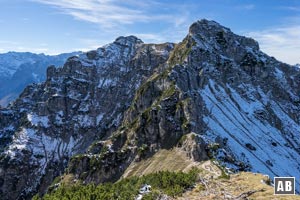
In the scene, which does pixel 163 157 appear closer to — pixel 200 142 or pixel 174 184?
pixel 200 142

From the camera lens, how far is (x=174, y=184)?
92688mm

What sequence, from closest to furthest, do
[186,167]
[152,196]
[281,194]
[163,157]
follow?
[281,194], [152,196], [186,167], [163,157]

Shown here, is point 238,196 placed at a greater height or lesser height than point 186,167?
greater

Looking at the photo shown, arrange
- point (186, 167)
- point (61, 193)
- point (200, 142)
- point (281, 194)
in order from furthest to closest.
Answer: point (200, 142) < point (186, 167) < point (61, 193) < point (281, 194)

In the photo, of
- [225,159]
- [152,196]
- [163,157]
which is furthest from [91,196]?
[163,157]

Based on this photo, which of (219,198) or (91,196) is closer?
(219,198)

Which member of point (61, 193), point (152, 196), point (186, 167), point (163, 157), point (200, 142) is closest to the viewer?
point (152, 196)

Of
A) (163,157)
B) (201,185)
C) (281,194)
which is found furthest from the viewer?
(163,157)

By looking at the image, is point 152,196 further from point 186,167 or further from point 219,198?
point 186,167

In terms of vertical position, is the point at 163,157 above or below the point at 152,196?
below

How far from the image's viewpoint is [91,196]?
8719 centimetres

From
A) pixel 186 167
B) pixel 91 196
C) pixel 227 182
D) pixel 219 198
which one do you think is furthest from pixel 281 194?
pixel 186 167

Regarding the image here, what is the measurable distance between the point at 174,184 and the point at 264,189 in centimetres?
2103

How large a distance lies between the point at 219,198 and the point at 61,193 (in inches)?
1714
